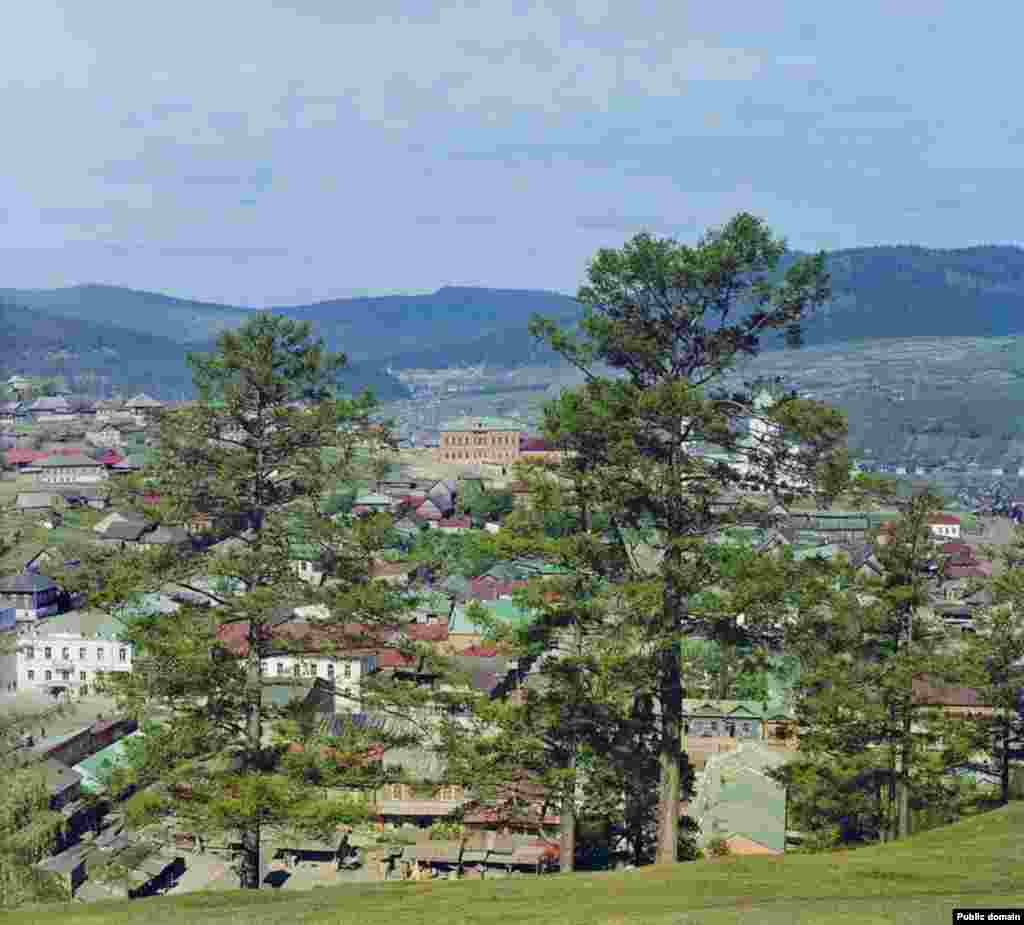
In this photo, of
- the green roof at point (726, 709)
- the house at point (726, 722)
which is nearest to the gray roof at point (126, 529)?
the green roof at point (726, 709)

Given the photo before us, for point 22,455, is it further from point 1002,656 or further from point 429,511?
point 1002,656

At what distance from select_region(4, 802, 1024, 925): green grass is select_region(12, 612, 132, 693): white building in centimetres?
5189

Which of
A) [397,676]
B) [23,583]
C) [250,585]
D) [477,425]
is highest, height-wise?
[250,585]

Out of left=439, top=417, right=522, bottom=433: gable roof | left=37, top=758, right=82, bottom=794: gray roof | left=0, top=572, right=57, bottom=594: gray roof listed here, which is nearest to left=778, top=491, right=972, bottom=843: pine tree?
left=37, top=758, right=82, bottom=794: gray roof

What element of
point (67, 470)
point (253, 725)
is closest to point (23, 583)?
point (67, 470)

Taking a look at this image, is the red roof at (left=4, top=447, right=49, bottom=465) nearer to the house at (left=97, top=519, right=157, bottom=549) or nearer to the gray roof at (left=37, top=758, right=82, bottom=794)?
the house at (left=97, top=519, right=157, bottom=549)

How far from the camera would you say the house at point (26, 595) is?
76.5 meters

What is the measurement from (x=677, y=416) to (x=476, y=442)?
484 ft

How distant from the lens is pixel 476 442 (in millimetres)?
165500

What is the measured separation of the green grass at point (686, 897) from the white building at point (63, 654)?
51891mm

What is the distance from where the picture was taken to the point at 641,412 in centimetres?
1830

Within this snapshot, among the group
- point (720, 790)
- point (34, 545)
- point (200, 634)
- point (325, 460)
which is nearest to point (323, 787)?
point (200, 634)

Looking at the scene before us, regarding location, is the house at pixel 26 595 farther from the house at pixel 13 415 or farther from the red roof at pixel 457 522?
the house at pixel 13 415

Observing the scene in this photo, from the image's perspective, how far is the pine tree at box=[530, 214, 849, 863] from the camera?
1814 cm
